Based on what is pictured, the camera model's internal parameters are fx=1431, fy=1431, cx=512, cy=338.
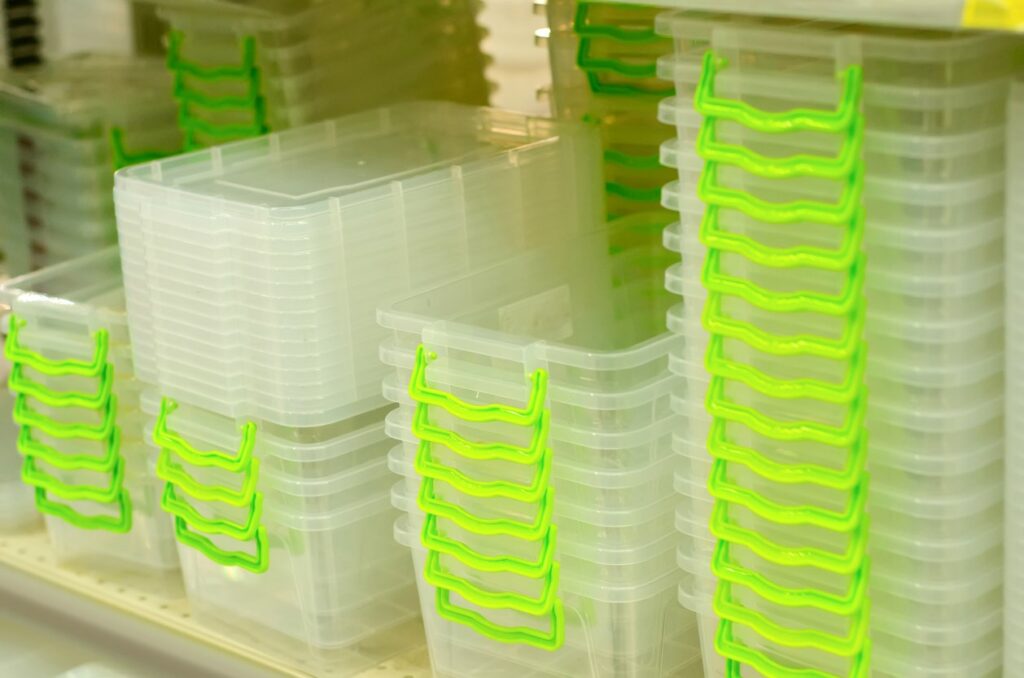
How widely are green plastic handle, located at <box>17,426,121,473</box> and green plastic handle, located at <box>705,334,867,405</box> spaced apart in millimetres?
607

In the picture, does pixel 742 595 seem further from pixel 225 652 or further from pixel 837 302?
pixel 225 652

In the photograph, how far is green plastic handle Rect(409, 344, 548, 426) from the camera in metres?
1.01

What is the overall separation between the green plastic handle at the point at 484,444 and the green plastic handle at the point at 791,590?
0.14m

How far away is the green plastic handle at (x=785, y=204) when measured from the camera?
85 cm

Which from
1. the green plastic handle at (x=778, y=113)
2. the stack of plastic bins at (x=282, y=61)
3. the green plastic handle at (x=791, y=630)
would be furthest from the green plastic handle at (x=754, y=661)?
the stack of plastic bins at (x=282, y=61)

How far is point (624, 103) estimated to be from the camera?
136cm

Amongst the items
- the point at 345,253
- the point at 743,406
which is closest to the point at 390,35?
the point at 345,253

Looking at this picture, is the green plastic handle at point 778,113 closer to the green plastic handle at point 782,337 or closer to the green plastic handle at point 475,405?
the green plastic handle at point 782,337

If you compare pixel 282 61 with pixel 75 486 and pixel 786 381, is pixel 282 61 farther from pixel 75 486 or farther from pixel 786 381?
pixel 786 381

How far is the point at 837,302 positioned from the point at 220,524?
579 millimetres

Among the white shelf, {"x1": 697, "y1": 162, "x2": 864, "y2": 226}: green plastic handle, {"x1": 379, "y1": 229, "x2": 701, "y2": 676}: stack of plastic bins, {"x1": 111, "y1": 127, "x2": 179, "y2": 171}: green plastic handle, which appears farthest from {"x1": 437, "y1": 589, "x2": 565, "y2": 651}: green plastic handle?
{"x1": 111, "y1": 127, "x2": 179, "y2": 171}: green plastic handle

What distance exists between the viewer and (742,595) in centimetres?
99

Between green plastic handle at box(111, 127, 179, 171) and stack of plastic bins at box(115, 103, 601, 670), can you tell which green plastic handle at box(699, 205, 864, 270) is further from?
green plastic handle at box(111, 127, 179, 171)

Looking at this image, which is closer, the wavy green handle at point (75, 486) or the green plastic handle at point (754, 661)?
the green plastic handle at point (754, 661)
